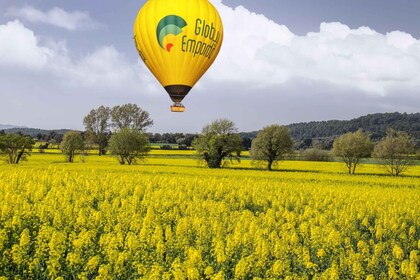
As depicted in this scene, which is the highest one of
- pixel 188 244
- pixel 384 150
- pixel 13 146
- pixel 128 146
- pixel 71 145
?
pixel 384 150

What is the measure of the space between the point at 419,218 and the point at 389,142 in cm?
4409

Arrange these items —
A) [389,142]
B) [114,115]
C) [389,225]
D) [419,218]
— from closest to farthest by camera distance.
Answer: [389,225] → [419,218] → [389,142] → [114,115]

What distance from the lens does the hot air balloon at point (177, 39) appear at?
86.3ft

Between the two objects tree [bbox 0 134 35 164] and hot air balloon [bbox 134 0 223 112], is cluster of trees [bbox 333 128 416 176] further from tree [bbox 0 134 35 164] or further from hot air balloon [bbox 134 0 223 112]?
tree [bbox 0 134 35 164]

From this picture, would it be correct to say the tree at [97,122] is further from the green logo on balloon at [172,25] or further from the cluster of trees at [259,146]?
the green logo on balloon at [172,25]

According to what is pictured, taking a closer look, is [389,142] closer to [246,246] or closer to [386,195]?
[386,195]

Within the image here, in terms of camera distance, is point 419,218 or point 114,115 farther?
point 114,115

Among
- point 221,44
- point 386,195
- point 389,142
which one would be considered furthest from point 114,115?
point 386,195

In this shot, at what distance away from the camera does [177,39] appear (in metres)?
26.2

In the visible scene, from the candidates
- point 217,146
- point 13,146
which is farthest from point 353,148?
point 13,146

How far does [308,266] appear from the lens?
9031 millimetres

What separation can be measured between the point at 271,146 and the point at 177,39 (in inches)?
1453

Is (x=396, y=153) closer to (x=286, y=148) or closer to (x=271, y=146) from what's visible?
(x=286, y=148)

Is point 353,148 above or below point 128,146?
above
